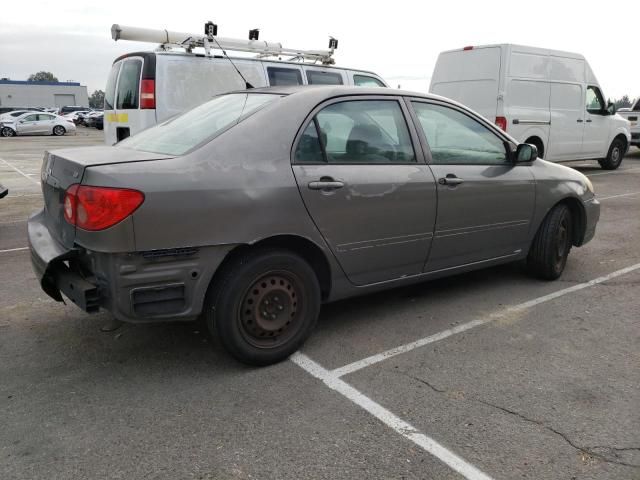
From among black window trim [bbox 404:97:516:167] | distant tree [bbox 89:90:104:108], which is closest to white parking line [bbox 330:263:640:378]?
black window trim [bbox 404:97:516:167]

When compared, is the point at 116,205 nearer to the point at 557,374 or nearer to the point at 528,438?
the point at 528,438

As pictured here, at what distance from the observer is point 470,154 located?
4.34m

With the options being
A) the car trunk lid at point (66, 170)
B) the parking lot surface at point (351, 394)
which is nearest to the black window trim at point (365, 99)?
the car trunk lid at point (66, 170)

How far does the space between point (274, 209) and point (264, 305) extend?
568mm

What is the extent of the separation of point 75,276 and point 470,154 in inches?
114

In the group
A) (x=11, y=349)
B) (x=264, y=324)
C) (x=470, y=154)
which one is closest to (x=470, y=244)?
(x=470, y=154)

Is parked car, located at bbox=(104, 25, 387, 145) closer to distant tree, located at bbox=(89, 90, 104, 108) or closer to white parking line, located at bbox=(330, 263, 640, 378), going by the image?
white parking line, located at bbox=(330, 263, 640, 378)

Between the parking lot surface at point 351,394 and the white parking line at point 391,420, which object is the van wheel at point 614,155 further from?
the white parking line at point 391,420

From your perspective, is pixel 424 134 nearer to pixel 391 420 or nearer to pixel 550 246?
pixel 550 246

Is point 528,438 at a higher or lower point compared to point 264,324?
lower

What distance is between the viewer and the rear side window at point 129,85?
808 cm

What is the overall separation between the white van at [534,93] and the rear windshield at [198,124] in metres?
7.85

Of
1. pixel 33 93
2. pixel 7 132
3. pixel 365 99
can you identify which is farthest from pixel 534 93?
pixel 33 93

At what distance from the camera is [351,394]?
10.1 feet
